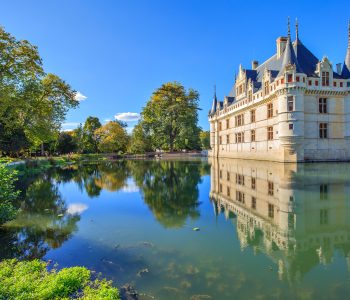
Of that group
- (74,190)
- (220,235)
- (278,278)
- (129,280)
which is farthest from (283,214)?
(74,190)

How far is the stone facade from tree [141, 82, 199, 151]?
22.1 metres

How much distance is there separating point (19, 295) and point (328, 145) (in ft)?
107

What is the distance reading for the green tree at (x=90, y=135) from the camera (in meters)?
65.9

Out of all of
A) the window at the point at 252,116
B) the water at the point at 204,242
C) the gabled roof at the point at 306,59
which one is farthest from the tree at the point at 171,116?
the water at the point at 204,242

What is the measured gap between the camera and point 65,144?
5828cm

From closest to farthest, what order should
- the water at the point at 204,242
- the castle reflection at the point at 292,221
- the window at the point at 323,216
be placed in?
the water at the point at 204,242 → the castle reflection at the point at 292,221 → the window at the point at 323,216

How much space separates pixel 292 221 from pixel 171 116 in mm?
51399

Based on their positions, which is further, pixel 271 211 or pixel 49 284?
pixel 271 211

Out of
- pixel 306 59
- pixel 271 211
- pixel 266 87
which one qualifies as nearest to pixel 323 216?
pixel 271 211

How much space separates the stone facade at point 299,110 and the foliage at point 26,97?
22.8 meters

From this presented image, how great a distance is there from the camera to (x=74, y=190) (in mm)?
14352

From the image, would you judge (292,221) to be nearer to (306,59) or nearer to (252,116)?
(306,59)

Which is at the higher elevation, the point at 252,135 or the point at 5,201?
the point at 252,135

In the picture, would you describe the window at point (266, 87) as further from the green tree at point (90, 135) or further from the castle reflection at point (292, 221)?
the green tree at point (90, 135)
